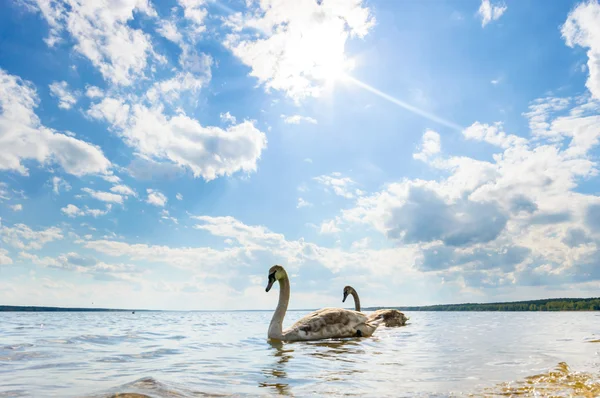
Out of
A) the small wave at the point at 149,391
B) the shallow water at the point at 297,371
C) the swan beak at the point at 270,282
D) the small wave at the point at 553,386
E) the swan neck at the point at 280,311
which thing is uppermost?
the swan beak at the point at 270,282

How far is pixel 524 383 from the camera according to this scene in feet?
23.6

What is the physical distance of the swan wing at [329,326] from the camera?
15.7m

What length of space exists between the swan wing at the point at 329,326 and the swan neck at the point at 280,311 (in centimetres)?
31

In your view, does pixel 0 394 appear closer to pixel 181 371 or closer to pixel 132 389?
pixel 132 389

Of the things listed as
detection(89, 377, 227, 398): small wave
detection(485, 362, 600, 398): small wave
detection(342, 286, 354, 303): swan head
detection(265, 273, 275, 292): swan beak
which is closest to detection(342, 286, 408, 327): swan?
detection(342, 286, 354, 303): swan head

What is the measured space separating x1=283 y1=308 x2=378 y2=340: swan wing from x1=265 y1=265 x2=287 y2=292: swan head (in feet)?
6.35

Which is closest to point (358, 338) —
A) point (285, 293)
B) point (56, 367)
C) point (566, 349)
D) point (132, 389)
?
point (285, 293)

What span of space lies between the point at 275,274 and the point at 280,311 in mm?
1654

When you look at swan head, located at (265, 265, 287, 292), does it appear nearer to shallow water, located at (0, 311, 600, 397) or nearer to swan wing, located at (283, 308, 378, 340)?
swan wing, located at (283, 308, 378, 340)

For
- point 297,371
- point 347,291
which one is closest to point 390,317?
point 347,291

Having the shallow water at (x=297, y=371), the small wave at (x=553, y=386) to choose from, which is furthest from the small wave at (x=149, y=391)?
the small wave at (x=553, y=386)

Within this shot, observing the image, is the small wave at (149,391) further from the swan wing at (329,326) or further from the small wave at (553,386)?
the swan wing at (329,326)

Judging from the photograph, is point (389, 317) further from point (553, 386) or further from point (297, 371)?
point (553, 386)

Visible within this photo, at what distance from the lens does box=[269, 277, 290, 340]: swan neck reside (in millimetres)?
15875
